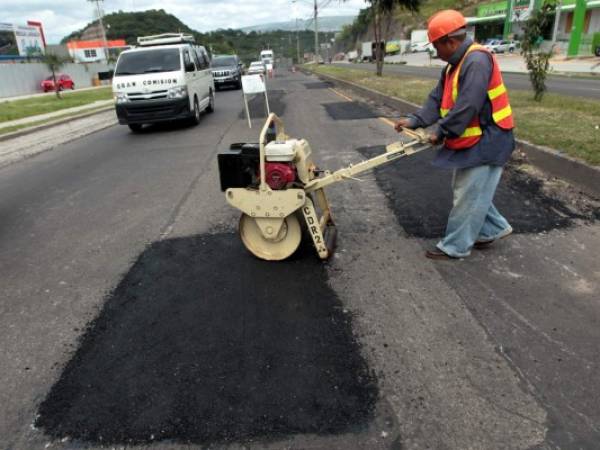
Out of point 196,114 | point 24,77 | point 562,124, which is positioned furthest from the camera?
point 24,77

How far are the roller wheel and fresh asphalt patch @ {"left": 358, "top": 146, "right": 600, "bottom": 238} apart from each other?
4.23 feet

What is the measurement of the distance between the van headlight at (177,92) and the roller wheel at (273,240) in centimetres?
873

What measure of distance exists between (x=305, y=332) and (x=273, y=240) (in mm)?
1144

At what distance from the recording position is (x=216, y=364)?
9.45 ft

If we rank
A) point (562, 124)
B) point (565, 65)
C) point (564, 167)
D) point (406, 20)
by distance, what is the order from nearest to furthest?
point (564, 167) < point (562, 124) < point (565, 65) < point (406, 20)

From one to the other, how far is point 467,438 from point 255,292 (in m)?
1.89

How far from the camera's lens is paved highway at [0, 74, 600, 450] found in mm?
2396

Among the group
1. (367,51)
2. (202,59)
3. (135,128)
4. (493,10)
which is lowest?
(367,51)

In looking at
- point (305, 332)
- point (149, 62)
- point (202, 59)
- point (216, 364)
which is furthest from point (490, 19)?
point (216, 364)

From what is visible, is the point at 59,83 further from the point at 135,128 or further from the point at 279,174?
the point at 279,174

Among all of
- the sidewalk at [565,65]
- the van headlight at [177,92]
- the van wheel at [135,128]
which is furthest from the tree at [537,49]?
the van wheel at [135,128]

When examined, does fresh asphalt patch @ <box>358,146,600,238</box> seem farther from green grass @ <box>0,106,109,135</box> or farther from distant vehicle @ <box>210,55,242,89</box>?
distant vehicle @ <box>210,55,242,89</box>

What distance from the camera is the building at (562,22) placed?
40.5 m

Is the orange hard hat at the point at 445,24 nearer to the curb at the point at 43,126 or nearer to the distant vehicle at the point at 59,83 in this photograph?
the curb at the point at 43,126
